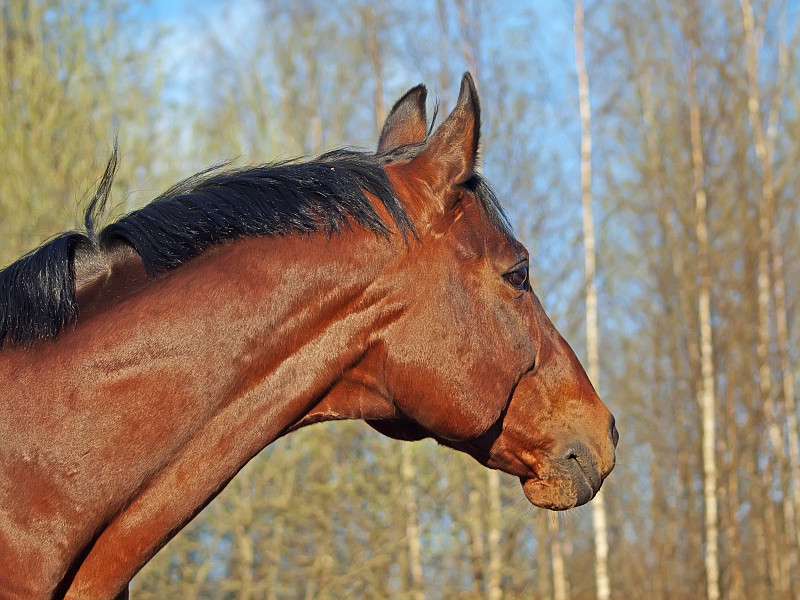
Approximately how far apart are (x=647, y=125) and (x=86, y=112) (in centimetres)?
1088

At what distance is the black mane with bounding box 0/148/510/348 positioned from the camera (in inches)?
76.8

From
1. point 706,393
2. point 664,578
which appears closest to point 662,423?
point 664,578

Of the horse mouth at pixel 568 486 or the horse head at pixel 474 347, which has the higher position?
the horse head at pixel 474 347

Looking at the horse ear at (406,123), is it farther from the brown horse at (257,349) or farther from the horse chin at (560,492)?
the horse chin at (560,492)

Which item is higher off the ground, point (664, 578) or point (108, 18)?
point (108, 18)

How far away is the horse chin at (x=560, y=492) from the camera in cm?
246

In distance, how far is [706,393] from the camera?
13.0 meters

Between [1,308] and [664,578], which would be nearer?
[1,308]

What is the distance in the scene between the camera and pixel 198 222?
2.10 meters

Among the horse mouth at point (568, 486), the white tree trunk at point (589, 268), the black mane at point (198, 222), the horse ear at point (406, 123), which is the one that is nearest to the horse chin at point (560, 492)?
the horse mouth at point (568, 486)

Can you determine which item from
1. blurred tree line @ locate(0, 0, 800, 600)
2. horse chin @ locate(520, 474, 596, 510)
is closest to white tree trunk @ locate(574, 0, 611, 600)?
blurred tree line @ locate(0, 0, 800, 600)

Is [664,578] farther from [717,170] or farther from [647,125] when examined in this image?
[647,125]

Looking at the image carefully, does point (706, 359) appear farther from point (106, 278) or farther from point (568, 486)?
point (106, 278)

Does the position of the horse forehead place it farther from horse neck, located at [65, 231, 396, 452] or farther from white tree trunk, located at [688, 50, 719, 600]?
white tree trunk, located at [688, 50, 719, 600]
